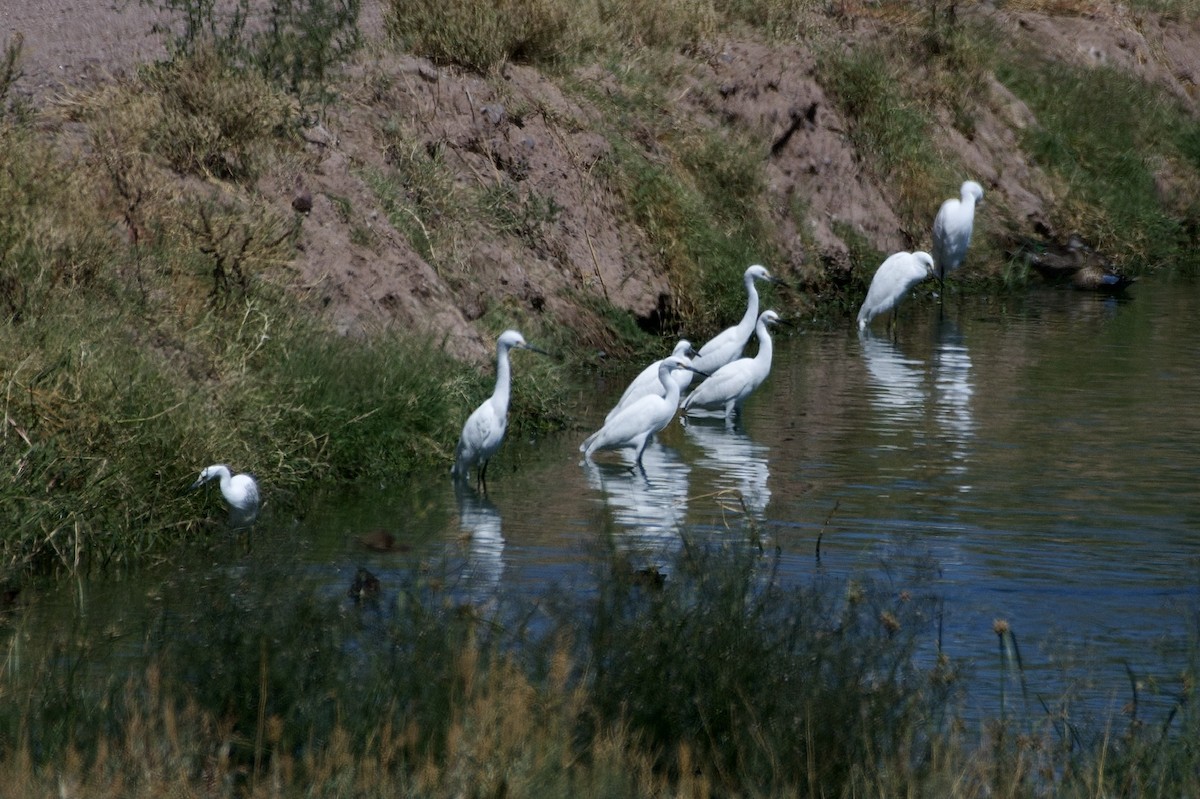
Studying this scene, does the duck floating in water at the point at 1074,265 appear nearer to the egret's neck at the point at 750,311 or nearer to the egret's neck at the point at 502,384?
the egret's neck at the point at 750,311

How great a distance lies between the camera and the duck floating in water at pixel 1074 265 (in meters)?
23.5

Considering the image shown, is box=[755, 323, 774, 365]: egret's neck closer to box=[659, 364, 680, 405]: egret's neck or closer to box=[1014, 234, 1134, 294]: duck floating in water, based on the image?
box=[659, 364, 680, 405]: egret's neck

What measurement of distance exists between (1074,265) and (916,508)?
14332 millimetres

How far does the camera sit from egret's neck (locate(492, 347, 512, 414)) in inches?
468

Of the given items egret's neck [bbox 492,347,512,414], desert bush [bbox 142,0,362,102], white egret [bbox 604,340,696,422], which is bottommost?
white egret [bbox 604,340,696,422]

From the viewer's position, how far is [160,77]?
15.2 meters

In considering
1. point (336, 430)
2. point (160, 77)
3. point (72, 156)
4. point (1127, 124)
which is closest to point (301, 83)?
point (160, 77)

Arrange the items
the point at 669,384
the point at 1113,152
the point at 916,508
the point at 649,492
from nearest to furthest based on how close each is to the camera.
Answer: the point at 916,508, the point at 649,492, the point at 669,384, the point at 1113,152

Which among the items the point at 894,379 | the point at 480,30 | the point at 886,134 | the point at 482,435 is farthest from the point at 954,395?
the point at 886,134

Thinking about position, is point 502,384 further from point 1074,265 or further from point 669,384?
point 1074,265

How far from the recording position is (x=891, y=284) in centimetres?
2009

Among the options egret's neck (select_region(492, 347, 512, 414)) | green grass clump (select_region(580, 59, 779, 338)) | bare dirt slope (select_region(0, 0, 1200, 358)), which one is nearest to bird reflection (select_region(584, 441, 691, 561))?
egret's neck (select_region(492, 347, 512, 414))

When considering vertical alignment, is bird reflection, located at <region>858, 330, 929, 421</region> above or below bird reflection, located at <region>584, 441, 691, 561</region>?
above

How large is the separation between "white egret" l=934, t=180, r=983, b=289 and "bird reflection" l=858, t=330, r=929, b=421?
8.77 ft
